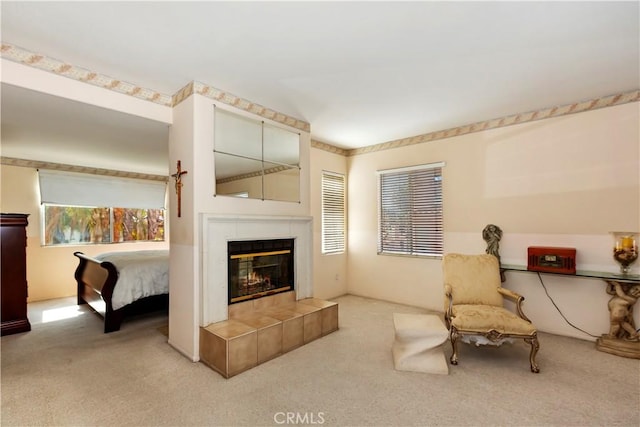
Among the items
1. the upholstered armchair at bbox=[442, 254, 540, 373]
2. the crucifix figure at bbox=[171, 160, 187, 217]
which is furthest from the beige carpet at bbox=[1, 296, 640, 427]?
the crucifix figure at bbox=[171, 160, 187, 217]

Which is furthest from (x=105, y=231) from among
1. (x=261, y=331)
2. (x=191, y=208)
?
(x=261, y=331)

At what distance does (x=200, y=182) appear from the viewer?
290 centimetres

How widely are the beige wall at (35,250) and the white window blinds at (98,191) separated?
19 cm

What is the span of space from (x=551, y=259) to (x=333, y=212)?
119 inches

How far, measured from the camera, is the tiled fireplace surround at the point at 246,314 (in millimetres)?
2617

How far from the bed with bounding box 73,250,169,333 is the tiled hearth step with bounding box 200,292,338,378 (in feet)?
5.00

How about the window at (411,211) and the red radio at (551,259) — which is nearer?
the red radio at (551,259)

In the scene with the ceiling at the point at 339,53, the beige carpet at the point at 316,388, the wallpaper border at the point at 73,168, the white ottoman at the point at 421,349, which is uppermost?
A: the ceiling at the point at 339,53

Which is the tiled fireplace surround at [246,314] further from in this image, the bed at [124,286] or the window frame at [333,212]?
the bed at [124,286]

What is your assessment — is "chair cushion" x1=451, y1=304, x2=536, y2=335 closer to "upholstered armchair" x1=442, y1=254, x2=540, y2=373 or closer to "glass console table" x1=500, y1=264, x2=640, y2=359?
"upholstered armchair" x1=442, y1=254, x2=540, y2=373

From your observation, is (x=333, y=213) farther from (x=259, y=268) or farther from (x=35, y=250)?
(x=35, y=250)

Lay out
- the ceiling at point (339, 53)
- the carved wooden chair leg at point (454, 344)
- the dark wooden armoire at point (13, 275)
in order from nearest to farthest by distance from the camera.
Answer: the ceiling at point (339, 53) < the carved wooden chair leg at point (454, 344) < the dark wooden armoire at point (13, 275)

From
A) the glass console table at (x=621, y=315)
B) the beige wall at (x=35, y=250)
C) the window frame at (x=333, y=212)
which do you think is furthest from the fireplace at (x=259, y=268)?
the beige wall at (x=35, y=250)

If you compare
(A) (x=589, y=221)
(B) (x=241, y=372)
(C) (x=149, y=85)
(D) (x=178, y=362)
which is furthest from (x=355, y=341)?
(C) (x=149, y=85)
